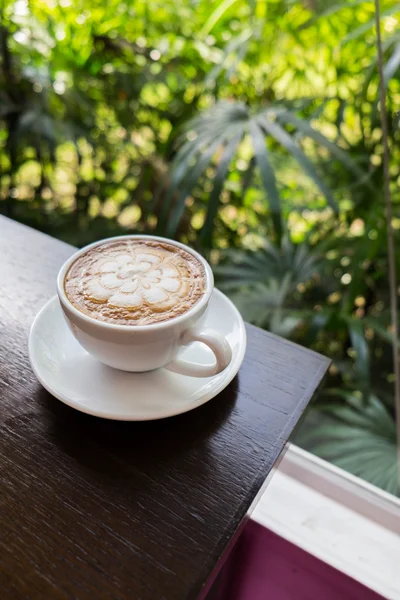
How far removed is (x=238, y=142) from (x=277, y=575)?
2.30 ft

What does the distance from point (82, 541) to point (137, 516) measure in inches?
1.6

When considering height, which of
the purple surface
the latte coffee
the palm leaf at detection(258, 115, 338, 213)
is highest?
the latte coffee

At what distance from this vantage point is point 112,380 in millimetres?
456

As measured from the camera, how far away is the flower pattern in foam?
44 cm

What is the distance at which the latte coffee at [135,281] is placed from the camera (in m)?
0.43

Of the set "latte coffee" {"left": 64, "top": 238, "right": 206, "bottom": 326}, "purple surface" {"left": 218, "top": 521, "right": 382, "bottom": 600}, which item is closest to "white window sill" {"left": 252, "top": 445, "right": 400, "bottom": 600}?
"purple surface" {"left": 218, "top": 521, "right": 382, "bottom": 600}

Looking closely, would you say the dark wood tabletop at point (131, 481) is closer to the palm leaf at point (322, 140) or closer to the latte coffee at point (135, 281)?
the latte coffee at point (135, 281)

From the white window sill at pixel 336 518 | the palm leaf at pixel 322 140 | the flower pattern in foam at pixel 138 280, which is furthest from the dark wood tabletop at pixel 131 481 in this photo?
the palm leaf at pixel 322 140

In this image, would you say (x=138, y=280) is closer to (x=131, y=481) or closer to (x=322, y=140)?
(x=131, y=481)

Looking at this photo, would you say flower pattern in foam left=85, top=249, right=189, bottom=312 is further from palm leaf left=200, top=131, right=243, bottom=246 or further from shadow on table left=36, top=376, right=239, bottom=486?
palm leaf left=200, top=131, right=243, bottom=246

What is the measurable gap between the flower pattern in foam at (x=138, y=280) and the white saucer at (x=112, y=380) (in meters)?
0.07

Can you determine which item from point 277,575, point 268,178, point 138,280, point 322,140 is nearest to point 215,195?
point 268,178

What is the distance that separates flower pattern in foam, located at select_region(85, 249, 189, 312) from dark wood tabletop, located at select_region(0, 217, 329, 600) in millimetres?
104

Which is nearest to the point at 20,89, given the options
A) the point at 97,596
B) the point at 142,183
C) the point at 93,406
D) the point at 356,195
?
the point at 142,183
